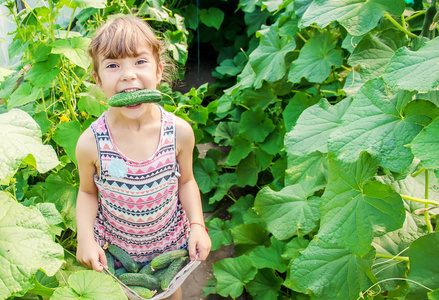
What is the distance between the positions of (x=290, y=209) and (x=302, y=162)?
0.29 m

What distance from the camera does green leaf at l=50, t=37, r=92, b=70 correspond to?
6.66 ft

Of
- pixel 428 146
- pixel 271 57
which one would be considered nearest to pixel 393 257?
pixel 428 146

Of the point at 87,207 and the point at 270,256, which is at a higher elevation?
the point at 87,207

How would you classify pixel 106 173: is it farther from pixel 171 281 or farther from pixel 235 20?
pixel 235 20

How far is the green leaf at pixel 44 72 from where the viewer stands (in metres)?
2.15

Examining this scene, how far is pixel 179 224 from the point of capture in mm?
1937

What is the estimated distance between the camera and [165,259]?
1.72 m

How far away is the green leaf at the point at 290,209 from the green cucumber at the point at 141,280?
0.54 meters

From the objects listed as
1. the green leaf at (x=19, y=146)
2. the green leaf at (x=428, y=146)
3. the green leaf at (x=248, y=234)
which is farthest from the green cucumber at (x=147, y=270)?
the green leaf at (x=428, y=146)

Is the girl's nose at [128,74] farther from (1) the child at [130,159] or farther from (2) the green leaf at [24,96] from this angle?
(2) the green leaf at [24,96]

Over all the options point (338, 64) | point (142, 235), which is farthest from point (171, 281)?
point (338, 64)

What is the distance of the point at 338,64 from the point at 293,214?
2.73ft

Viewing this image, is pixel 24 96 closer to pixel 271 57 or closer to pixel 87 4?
pixel 87 4

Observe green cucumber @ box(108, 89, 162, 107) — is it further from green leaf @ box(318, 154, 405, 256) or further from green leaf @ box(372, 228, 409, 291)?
green leaf @ box(372, 228, 409, 291)
